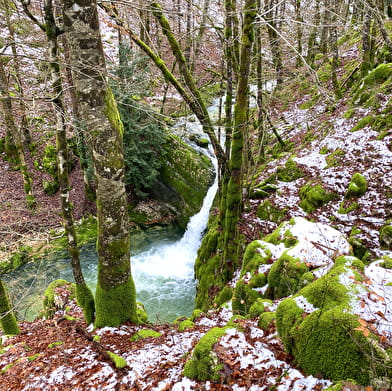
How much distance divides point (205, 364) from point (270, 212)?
534 cm

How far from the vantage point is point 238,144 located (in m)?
5.68

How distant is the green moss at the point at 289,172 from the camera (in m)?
8.10

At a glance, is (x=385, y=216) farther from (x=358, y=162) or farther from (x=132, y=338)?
(x=132, y=338)

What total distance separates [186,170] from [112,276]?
945cm

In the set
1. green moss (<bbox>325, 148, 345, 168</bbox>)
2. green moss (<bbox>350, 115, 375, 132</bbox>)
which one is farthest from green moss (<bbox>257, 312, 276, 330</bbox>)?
green moss (<bbox>350, 115, 375, 132</bbox>)

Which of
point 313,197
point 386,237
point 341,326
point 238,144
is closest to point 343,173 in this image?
point 313,197

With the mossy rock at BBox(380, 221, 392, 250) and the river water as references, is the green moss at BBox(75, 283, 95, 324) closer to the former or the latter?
the river water

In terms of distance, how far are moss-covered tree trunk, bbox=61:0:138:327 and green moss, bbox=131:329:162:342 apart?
1.35 ft

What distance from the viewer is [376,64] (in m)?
9.53

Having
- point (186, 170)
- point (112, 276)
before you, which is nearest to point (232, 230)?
point (112, 276)

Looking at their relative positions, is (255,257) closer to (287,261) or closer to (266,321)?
(287,261)

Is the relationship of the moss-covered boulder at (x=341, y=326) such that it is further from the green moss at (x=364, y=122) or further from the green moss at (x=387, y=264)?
the green moss at (x=364, y=122)

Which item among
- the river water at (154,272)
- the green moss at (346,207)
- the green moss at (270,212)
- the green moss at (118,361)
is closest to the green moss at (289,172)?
the green moss at (270,212)

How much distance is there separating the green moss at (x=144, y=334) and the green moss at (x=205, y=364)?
1.54 meters
